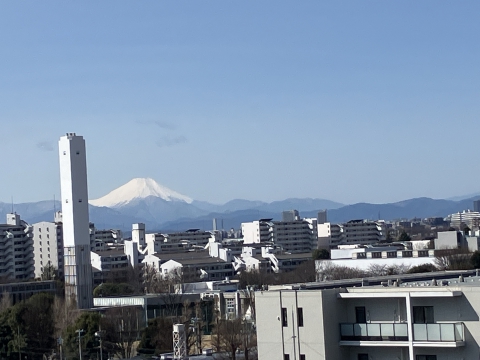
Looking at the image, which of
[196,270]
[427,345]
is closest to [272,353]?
[427,345]

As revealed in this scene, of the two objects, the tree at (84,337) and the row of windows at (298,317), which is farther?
the tree at (84,337)

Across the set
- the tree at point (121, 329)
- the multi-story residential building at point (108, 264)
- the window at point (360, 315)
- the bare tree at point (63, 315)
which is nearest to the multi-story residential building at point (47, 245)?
the multi-story residential building at point (108, 264)

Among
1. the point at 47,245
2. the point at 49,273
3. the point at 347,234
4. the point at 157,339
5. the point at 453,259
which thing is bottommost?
the point at 157,339

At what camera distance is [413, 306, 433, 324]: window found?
1231 centimetres

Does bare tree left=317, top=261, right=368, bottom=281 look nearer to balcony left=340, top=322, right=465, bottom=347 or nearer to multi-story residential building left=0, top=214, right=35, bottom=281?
multi-story residential building left=0, top=214, right=35, bottom=281

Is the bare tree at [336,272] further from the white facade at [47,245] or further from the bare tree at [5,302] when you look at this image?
the white facade at [47,245]

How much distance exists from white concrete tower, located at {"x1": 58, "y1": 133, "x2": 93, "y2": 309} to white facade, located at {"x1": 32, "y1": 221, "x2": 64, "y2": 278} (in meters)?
27.5

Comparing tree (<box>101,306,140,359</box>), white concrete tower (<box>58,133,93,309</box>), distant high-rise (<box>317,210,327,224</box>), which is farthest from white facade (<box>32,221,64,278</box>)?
tree (<box>101,306,140,359</box>)

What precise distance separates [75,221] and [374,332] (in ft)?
106

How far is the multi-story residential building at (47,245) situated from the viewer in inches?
2830

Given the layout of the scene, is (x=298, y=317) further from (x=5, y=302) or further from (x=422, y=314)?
(x=5, y=302)

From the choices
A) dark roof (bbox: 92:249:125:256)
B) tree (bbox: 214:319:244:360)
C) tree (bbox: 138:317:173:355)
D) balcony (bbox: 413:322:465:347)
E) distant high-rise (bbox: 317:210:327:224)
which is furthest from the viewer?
distant high-rise (bbox: 317:210:327:224)

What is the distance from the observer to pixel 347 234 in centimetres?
9406

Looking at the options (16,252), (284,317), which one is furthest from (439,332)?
(16,252)
